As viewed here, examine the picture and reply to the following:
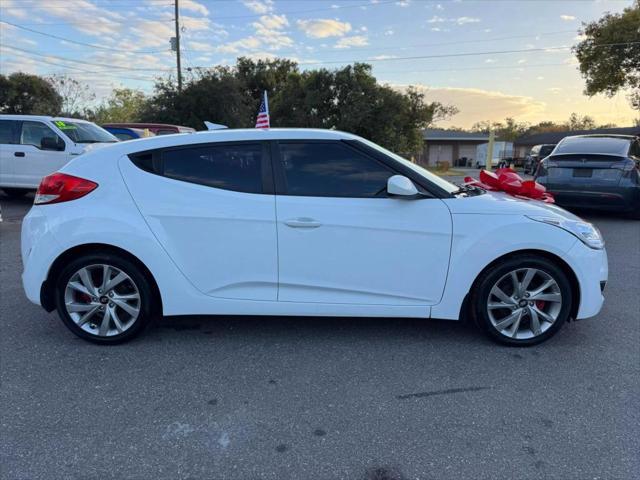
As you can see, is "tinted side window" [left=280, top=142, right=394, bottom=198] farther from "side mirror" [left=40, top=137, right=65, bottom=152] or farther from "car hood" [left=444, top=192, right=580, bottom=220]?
"side mirror" [left=40, top=137, right=65, bottom=152]

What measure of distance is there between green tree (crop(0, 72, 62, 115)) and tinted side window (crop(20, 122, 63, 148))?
35.0m

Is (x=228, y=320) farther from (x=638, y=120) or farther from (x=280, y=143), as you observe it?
(x=638, y=120)

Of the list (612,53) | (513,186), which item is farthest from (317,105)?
(513,186)

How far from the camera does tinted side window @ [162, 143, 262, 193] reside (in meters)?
3.36

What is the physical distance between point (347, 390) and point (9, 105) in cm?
4724

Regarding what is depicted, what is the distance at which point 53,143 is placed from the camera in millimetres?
9484

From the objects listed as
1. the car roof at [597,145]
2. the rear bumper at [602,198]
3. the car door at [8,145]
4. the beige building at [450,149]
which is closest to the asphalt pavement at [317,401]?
the rear bumper at [602,198]

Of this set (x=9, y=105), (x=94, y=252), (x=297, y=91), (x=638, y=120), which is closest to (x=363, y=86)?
(x=297, y=91)

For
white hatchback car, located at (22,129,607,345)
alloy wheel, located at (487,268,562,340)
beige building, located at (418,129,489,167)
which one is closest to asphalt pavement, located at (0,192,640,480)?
alloy wheel, located at (487,268,562,340)

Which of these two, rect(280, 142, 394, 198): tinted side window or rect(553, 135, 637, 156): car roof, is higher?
rect(553, 135, 637, 156): car roof

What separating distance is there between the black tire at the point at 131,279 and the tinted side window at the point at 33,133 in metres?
7.68

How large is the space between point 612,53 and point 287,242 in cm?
2989

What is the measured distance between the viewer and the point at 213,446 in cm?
237

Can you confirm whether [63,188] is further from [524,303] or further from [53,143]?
[53,143]
